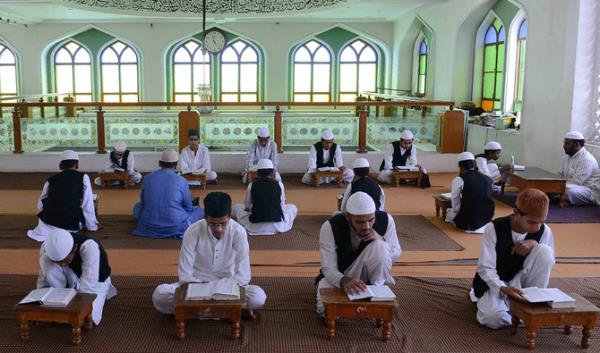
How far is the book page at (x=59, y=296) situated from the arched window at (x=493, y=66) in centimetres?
785

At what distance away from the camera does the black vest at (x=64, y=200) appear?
474 cm

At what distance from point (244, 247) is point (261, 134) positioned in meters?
4.31

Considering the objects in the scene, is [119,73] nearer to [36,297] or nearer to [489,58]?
[489,58]

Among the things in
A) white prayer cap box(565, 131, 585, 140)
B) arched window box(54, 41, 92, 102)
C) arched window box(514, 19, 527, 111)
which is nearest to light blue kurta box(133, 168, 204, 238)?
white prayer cap box(565, 131, 585, 140)

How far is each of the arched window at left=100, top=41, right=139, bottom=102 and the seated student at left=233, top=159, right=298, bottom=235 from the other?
997 centimetres

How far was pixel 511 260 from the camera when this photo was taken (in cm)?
313

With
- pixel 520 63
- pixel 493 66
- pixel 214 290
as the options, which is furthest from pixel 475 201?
pixel 493 66

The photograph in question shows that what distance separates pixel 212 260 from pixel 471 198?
2.77m

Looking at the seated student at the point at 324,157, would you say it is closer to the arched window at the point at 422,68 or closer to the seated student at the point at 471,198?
the seated student at the point at 471,198

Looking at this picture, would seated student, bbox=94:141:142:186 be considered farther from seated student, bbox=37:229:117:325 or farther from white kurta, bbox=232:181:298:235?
seated student, bbox=37:229:117:325

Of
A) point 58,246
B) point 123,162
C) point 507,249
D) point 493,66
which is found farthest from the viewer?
point 493,66

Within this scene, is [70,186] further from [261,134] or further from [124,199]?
[261,134]

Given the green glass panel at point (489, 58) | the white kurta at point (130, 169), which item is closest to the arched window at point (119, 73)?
the white kurta at point (130, 169)

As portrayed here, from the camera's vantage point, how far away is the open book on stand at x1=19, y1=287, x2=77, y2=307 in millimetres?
2840
